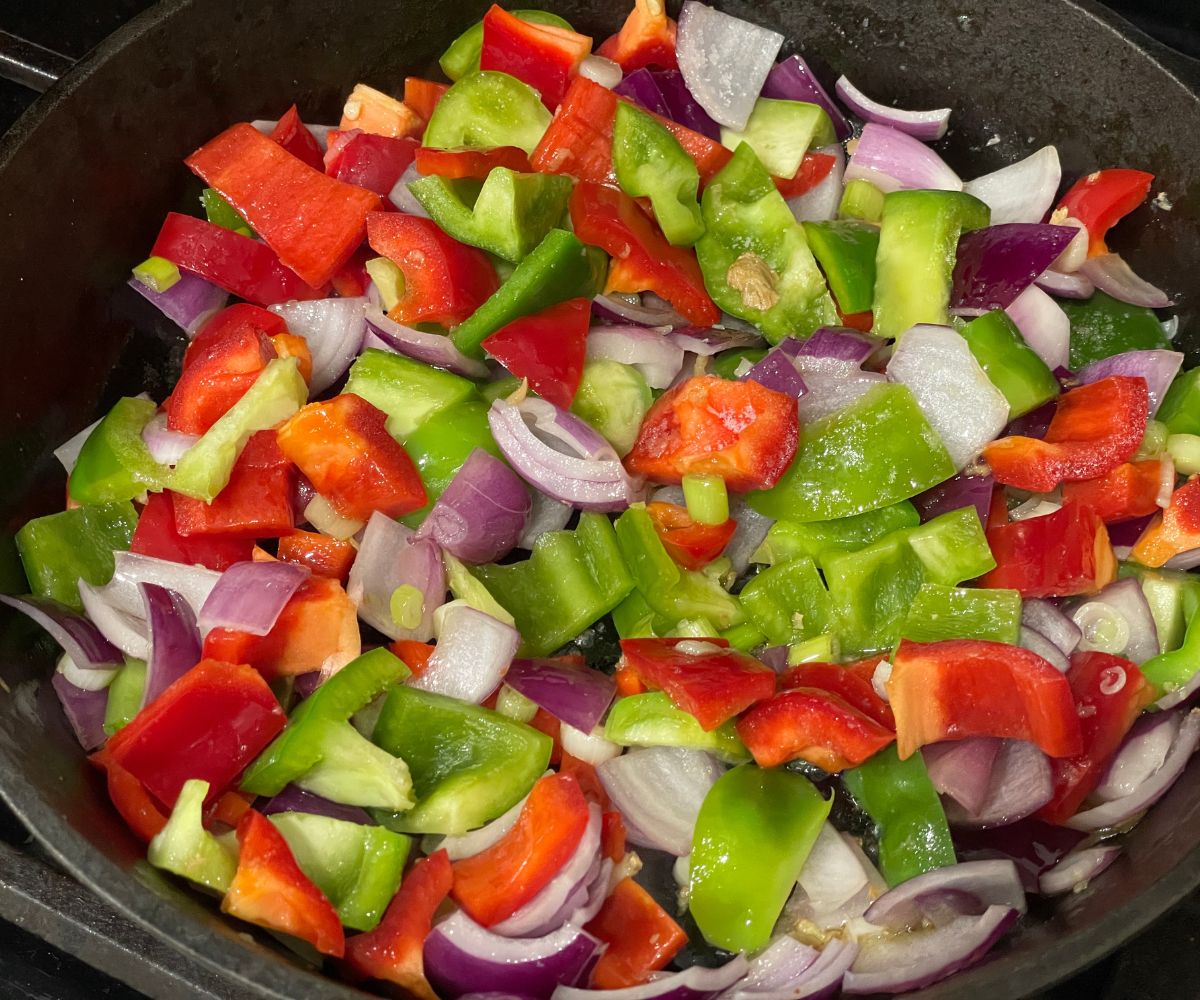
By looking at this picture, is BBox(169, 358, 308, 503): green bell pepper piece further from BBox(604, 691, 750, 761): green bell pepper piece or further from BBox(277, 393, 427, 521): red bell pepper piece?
BBox(604, 691, 750, 761): green bell pepper piece

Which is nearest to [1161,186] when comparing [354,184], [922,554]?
[922,554]

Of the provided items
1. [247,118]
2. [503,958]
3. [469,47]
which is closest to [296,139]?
[247,118]

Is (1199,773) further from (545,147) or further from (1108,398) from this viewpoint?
(545,147)

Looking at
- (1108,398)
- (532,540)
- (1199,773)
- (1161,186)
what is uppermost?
(1161,186)

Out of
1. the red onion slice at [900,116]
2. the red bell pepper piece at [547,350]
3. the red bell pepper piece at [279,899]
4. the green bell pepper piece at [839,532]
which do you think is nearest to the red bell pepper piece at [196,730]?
the red bell pepper piece at [279,899]

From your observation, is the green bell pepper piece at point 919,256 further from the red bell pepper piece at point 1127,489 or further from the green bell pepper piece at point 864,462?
the red bell pepper piece at point 1127,489

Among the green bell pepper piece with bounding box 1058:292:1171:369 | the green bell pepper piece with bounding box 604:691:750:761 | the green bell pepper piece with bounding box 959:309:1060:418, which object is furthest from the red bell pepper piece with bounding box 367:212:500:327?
the green bell pepper piece with bounding box 1058:292:1171:369
